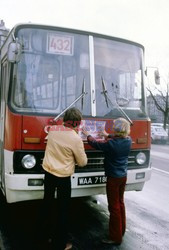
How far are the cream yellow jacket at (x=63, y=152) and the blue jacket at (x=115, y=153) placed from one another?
48 cm

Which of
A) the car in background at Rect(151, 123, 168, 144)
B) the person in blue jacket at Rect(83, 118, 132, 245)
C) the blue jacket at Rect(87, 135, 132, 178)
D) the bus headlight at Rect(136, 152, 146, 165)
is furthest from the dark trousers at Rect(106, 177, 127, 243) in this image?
the car in background at Rect(151, 123, 168, 144)

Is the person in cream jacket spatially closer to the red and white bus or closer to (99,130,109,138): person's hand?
the red and white bus

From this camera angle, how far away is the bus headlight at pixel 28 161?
4.59 meters

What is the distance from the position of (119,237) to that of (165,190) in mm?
4017

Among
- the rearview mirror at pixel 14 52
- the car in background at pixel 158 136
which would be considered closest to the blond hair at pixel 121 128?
the rearview mirror at pixel 14 52

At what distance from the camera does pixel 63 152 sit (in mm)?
4039

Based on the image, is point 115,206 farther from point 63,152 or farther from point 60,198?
point 63,152

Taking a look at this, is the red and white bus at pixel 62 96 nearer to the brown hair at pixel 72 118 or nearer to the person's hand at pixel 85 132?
the person's hand at pixel 85 132

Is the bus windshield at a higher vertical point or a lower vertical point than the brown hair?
higher

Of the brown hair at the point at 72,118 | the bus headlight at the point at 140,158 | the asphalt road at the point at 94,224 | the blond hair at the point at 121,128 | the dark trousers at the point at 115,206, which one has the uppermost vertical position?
the brown hair at the point at 72,118

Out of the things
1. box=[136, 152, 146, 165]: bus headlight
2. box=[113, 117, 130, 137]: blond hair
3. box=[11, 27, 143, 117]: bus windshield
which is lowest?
box=[136, 152, 146, 165]: bus headlight

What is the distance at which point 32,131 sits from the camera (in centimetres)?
462

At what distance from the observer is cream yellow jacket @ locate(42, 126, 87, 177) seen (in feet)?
13.2

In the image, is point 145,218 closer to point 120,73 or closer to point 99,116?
point 99,116
